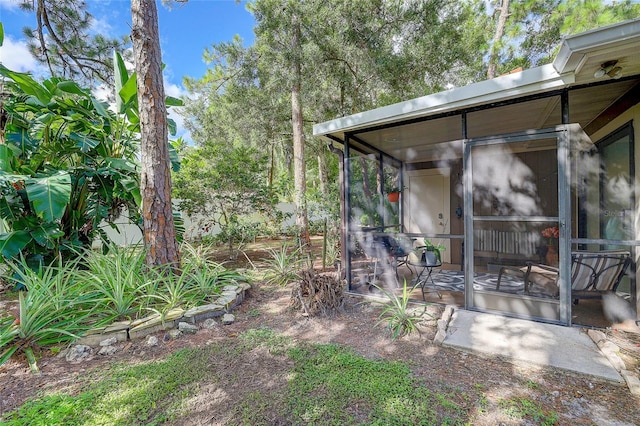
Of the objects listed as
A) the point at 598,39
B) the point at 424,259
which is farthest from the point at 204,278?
the point at 598,39

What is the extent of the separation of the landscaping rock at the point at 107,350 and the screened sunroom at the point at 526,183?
3.21 m

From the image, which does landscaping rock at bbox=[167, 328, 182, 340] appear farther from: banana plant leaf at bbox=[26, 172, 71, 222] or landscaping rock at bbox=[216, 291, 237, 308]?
banana plant leaf at bbox=[26, 172, 71, 222]

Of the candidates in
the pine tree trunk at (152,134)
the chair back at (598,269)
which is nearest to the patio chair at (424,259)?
the chair back at (598,269)

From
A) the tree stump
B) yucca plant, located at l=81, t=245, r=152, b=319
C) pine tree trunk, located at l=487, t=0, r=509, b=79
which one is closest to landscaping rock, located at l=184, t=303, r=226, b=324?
yucca plant, located at l=81, t=245, r=152, b=319

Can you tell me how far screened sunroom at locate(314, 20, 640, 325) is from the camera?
10.3 ft

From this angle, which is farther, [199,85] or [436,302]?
[199,85]

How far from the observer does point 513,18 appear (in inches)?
346

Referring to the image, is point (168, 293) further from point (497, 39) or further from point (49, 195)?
point (497, 39)

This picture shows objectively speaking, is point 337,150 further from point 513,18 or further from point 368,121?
point 513,18

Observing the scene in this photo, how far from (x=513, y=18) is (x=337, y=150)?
859cm

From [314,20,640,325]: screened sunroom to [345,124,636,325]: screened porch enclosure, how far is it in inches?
0.8

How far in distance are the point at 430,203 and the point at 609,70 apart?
14.8 feet

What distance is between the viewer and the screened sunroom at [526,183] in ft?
10.3

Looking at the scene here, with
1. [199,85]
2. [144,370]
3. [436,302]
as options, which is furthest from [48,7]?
[436,302]
